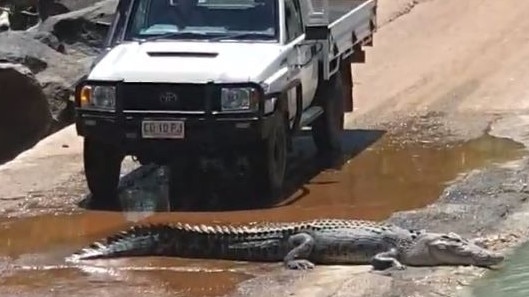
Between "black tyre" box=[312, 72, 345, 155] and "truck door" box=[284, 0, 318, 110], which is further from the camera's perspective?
"black tyre" box=[312, 72, 345, 155]

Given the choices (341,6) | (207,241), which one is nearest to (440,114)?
(341,6)

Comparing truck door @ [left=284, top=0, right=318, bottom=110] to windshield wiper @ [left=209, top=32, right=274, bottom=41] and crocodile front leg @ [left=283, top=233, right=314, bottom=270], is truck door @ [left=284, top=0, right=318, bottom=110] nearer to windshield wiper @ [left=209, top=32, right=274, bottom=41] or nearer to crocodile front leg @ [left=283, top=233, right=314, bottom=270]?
windshield wiper @ [left=209, top=32, right=274, bottom=41]

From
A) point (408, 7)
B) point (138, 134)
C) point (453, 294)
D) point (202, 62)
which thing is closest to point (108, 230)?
point (138, 134)

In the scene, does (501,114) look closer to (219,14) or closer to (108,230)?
(219,14)

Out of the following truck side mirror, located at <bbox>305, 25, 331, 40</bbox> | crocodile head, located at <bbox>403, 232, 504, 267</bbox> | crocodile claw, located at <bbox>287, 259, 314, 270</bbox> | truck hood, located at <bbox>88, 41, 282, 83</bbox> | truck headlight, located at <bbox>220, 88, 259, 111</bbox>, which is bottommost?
crocodile claw, located at <bbox>287, 259, 314, 270</bbox>

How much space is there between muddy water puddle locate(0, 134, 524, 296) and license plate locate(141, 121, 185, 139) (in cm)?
66

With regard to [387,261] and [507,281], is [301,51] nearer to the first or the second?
[387,261]

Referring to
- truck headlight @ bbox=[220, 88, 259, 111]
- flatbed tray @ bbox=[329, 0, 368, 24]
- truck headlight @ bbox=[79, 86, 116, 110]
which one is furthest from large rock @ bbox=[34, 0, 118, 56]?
truck headlight @ bbox=[220, 88, 259, 111]

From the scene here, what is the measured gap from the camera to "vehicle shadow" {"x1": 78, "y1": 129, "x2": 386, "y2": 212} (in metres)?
11.9

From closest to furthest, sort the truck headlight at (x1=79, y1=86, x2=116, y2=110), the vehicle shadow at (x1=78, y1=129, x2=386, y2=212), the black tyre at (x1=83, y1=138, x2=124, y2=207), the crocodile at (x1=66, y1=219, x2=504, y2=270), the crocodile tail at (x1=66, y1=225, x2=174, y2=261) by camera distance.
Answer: the crocodile at (x1=66, y1=219, x2=504, y2=270), the crocodile tail at (x1=66, y1=225, x2=174, y2=261), the truck headlight at (x1=79, y1=86, x2=116, y2=110), the vehicle shadow at (x1=78, y1=129, x2=386, y2=212), the black tyre at (x1=83, y1=138, x2=124, y2=207)

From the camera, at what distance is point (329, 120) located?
14102mm

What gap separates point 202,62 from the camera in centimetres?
1170

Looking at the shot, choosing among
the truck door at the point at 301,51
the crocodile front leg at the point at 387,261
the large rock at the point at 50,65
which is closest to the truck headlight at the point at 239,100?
the truck door at the point at 301,51

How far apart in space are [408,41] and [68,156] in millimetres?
9061
